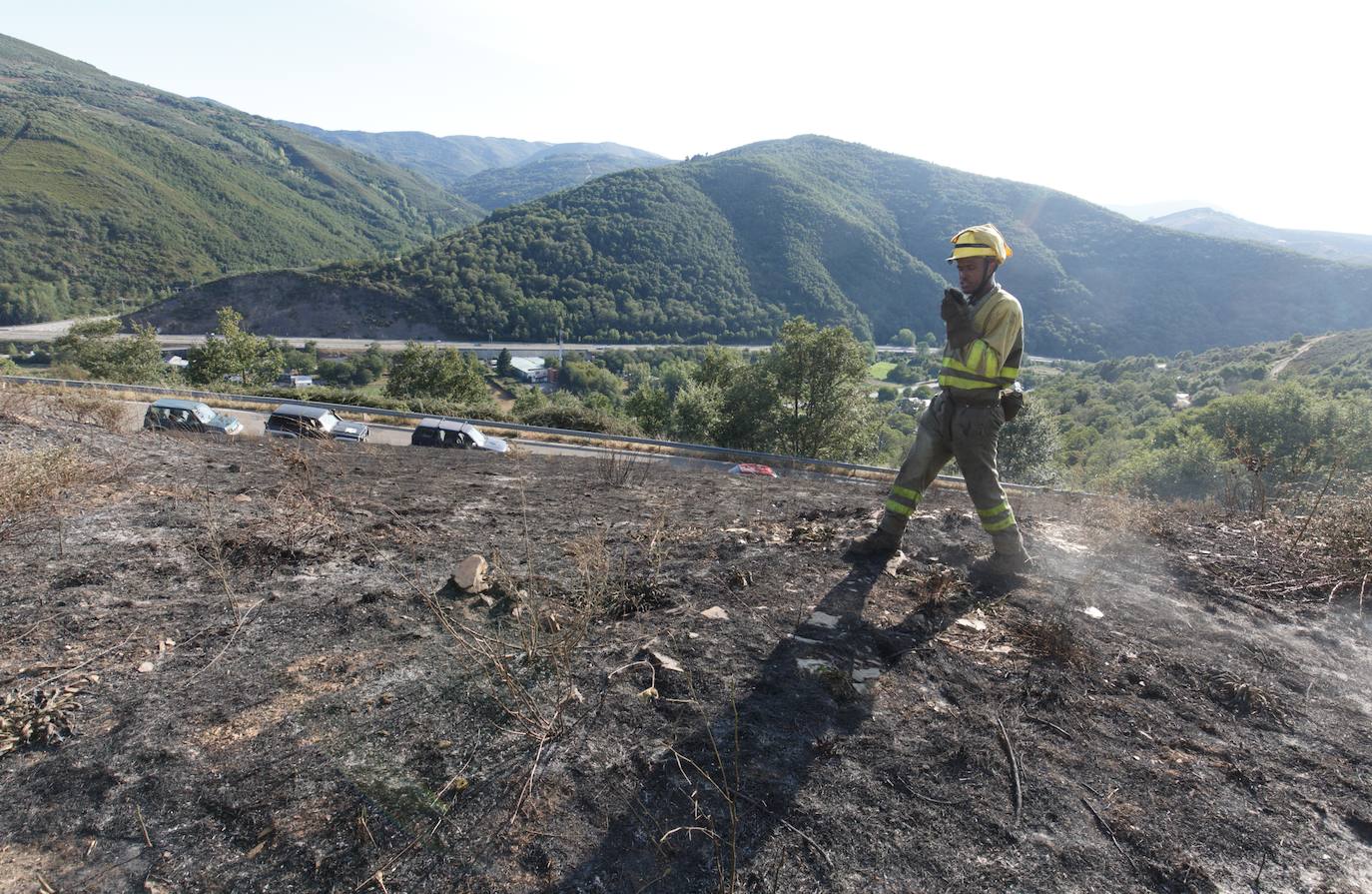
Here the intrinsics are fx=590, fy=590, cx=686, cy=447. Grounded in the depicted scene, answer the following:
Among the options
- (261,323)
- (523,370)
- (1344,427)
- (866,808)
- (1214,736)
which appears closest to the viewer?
(866,808)

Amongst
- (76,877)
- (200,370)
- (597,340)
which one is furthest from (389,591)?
(597,340)

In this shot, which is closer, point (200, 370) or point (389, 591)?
point (389, 591)

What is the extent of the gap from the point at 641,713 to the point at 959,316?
3.19m

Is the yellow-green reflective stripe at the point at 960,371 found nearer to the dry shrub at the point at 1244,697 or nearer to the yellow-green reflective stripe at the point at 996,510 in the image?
the yellow-green reflective stripe at the point at 996,510

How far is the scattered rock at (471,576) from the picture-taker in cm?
353

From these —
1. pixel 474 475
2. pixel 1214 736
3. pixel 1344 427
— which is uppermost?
pixel 1214 736

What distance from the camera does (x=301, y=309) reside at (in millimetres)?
91000

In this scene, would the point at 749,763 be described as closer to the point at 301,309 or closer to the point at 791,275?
the point at 301,309

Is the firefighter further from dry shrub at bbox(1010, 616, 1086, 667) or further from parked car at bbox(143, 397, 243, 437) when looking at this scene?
parked car at bbox(143, 397, 243, 437)

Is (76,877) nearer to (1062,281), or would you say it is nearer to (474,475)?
(474,475)

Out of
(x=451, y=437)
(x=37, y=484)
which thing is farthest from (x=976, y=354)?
(x=451, y=437)

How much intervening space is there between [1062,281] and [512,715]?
150252 millimetres

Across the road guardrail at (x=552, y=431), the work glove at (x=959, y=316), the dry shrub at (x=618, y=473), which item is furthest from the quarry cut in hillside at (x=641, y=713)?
the road guardrail at (x=552, y=431)

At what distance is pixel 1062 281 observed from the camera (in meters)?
124
